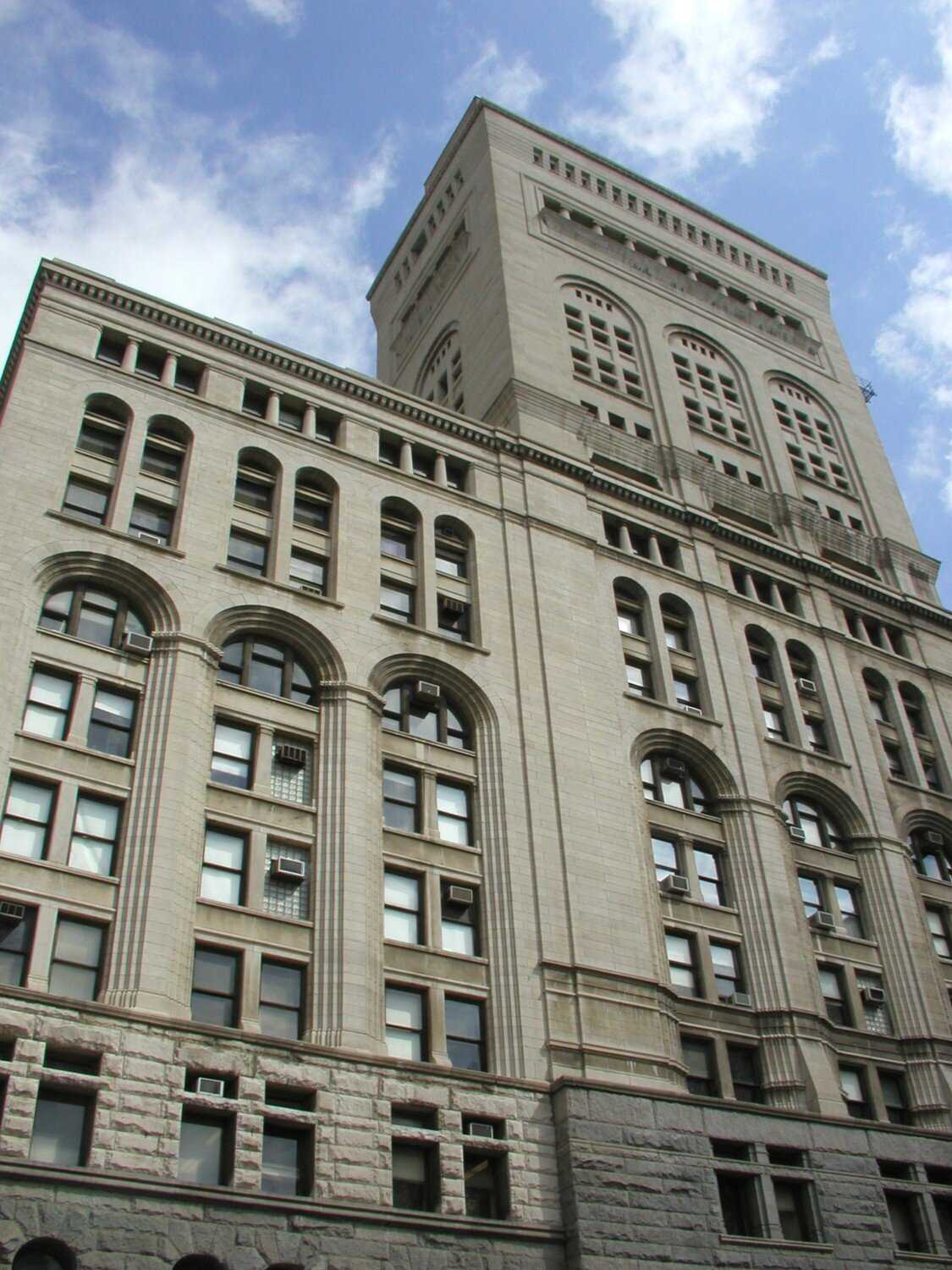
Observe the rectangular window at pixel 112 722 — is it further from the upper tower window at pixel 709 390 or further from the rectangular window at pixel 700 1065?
the upper tower window at pixel 709 390

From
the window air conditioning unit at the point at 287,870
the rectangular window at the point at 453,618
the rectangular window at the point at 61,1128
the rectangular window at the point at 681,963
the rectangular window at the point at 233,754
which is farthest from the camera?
the rectangular window at the point at 453,618

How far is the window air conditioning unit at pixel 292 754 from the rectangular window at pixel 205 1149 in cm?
881

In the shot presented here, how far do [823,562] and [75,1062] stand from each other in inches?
1307

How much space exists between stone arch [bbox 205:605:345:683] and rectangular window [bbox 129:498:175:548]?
9.32 feet

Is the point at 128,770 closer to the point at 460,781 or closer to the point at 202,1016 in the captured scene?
the point at 202,1016

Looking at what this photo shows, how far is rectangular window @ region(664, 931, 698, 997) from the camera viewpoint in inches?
1289

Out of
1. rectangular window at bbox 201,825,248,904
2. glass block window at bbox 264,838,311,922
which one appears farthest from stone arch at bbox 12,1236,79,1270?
glass block window at bbox 264,838,311,922

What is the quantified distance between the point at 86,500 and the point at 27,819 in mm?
9955

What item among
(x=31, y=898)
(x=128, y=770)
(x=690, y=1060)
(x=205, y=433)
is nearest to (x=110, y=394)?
(x=205, y=433)

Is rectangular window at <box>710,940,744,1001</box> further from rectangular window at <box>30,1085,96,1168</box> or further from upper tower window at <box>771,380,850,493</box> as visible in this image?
upper tower window at <box>771,380,850,493</box>

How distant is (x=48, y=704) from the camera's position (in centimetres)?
2855

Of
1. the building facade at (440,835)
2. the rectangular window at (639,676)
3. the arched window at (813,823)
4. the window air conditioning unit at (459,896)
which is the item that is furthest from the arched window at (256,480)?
the arched window at (813,823)

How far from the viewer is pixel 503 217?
56.6m

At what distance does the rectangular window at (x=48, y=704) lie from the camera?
92.2ft
